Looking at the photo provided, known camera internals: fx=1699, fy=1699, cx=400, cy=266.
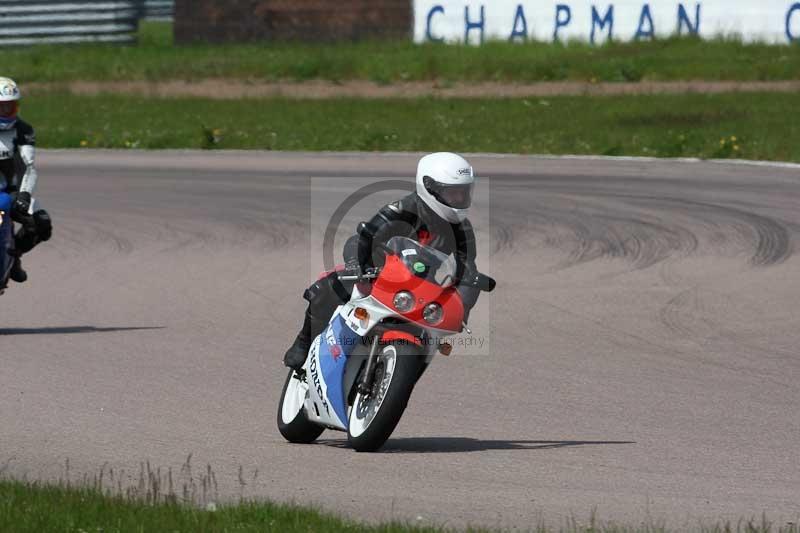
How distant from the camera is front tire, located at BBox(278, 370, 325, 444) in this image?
27.1 feet

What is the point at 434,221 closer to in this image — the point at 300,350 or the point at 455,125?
the point at 300,350

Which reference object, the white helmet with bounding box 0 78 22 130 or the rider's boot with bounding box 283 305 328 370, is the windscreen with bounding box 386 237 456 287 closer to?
the rider's boot with bounding box 283 305 328 370

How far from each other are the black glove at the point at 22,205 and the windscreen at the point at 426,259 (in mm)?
5434

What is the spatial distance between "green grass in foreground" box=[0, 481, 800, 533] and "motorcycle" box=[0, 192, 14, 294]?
6031 millimetres

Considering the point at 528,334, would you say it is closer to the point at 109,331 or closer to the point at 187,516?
the point at 109,331

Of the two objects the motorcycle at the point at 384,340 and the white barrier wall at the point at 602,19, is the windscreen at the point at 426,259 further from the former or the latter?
the white barrier wall at the point at 602,19

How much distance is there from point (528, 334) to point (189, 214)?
784 centimetres

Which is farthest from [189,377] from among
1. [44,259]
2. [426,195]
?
[44,259]

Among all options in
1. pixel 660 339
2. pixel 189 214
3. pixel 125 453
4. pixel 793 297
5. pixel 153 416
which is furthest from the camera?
pixel 189 214

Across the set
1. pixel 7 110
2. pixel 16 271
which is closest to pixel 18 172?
pixel 7 110

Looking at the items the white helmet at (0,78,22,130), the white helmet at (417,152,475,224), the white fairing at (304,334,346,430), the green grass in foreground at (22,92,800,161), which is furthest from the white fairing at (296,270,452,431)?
the green grass in foreground at (22,92,800,161)

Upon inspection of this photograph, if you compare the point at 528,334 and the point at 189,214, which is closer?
the point at 528,334

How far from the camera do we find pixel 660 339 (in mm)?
11531

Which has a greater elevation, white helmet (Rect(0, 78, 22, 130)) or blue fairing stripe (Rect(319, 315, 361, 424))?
white helmet (Rect(0, 78, 22, 130))
